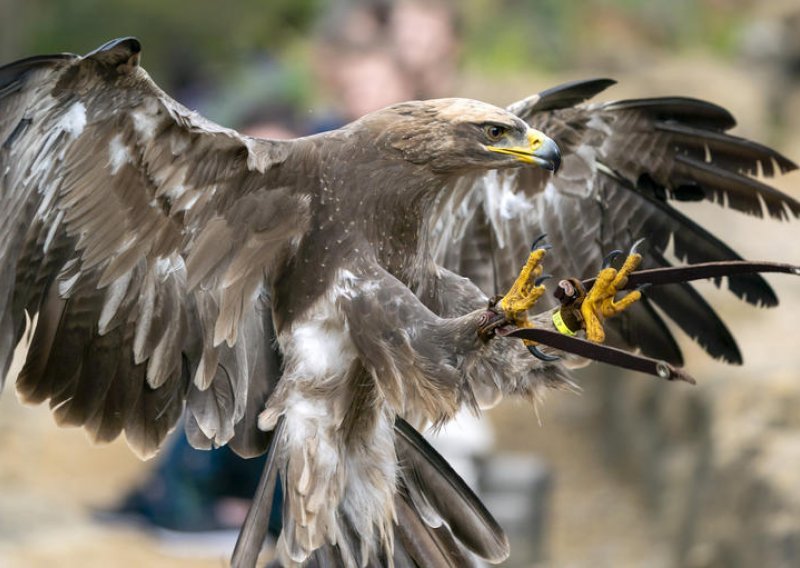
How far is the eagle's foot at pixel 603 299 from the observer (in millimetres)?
3432

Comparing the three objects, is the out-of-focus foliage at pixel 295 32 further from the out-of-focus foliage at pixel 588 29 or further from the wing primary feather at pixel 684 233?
the wing primary feather at pixel 684 233

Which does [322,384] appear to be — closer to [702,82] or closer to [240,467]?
[240,467]

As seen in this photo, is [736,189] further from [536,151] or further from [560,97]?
[536,151]

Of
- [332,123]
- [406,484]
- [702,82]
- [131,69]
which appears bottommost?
[406,484]

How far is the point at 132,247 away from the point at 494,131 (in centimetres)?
105

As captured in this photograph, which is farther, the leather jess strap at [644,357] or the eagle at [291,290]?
the eagle at [291,290]

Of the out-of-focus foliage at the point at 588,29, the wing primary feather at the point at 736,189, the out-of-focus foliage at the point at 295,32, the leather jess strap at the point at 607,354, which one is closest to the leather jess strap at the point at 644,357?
the leather jess strap at the point at 607,354

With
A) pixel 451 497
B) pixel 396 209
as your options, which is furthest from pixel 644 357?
pixel 451 497

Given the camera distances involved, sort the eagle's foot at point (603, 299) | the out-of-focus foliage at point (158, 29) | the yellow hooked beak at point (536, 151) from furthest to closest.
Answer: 1. the out-of-focus foliage at point (158, 29)
2. the yellow hooked beak at point (536, 151)
3. the eagle's foot at point (603, 299)

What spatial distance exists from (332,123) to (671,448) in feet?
10.2

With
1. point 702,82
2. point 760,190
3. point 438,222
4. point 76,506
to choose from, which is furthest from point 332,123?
point 702,82

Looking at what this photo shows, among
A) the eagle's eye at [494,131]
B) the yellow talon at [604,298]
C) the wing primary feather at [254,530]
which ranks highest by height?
the eagle's eye at [494,131]

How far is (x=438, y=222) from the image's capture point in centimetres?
477

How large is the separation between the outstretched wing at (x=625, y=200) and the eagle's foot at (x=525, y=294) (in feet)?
3.41
